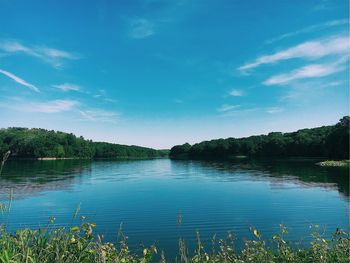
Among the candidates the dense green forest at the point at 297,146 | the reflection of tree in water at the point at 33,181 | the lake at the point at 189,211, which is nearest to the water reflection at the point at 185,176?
the reflection of tree in water at the point at 33,181

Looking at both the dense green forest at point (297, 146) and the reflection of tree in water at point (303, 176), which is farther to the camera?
the dense green forest at point (297, 146)

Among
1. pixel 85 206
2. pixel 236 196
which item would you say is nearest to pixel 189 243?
pixel 85 206

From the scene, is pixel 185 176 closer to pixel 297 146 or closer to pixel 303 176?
pixel 303 176

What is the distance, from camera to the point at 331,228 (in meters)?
18.9

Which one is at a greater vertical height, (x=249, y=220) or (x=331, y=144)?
(x=331, y=144)

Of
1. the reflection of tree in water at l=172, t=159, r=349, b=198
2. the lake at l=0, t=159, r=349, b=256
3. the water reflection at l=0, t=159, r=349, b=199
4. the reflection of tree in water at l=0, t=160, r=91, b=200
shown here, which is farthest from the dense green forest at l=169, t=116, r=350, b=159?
the reflection of tree in water at l=0, t=160, r=91, b=200

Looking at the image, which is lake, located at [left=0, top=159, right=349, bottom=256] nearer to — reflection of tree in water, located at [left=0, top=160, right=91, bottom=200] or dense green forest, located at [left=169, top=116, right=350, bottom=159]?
reflection of tree in water, located at [left=0, top=160, right=91, bottom=200]

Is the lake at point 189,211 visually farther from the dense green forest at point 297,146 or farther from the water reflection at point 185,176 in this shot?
the dense green forest at point 297,146

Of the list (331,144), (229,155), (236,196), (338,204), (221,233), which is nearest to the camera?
(221,233)

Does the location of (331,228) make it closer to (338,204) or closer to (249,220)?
(249,220)

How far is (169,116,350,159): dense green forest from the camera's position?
98.1m

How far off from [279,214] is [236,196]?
933cm

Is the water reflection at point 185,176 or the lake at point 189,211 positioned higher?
the water reflection at point 185,176

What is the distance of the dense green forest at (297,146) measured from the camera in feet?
322
